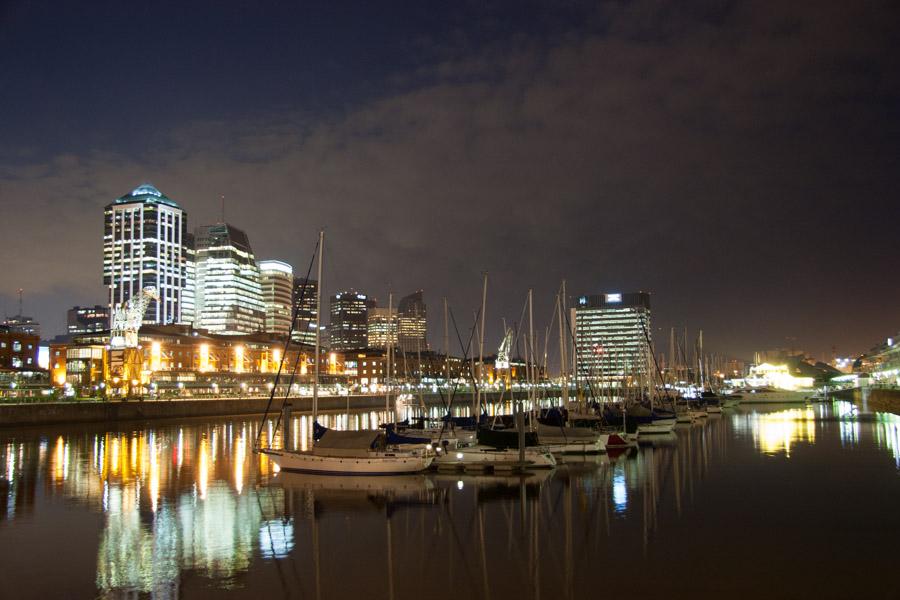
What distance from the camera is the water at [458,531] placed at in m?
18.2

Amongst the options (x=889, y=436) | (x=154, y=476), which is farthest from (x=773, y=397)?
(x=154, y=476)

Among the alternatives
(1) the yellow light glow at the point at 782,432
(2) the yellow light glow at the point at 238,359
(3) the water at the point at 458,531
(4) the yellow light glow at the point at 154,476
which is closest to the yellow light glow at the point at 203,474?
(3) the water at the point at 458,531

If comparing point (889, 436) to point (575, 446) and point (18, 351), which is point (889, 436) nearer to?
point (575, 446)

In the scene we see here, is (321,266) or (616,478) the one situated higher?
(321,266)

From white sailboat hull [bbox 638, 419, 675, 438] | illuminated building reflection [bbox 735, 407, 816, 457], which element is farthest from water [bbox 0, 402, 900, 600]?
white sailboat hull [bbox 638, 419, 675, 438]

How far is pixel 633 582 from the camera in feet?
60.0

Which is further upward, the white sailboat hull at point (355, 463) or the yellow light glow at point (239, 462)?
the white sailboat hull at point (355, 463)

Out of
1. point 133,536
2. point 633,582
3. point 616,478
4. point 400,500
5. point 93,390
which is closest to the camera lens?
point 633,582

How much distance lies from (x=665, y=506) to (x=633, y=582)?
11.2m

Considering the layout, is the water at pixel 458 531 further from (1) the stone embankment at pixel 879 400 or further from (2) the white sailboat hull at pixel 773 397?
(2) the white sailboat hull at pixel 773 397

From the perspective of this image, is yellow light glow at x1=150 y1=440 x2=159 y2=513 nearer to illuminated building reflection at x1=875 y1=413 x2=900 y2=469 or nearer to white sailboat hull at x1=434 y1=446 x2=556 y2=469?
white sailboat hull at x1=434 y1=446 x2=556 y2=469

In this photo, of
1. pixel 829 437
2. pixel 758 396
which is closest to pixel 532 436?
pixel 829 437

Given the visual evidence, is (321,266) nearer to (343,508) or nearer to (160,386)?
(343,508)

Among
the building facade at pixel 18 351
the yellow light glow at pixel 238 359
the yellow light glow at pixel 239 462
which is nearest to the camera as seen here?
the yellow light glow at pixel 239 462
